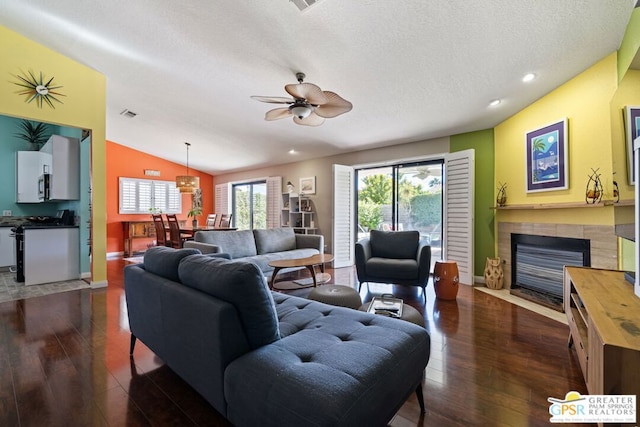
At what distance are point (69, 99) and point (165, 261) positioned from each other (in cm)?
387

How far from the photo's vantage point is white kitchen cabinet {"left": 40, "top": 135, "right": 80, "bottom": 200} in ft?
14.6

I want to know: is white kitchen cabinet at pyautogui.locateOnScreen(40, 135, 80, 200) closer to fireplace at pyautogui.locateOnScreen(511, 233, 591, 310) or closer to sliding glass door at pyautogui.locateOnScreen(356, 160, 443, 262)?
sliding glass door at pyautogui.locateOnScreen(356, 160, 443, 262)

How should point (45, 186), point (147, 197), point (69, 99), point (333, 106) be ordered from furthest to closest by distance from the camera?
point (147, 197) < point (45, 186) < point (69, 99) < point (333, 106)

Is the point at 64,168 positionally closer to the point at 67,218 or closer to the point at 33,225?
the point at 67,218

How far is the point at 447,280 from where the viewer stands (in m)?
3.40

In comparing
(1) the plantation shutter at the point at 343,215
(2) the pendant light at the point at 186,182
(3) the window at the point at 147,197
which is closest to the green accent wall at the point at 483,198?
(1) the plantation shutter at the point at 343,215

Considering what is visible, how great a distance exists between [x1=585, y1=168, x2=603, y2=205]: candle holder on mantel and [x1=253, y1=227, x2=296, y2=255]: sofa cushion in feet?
13.0

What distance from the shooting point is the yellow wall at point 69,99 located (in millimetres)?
3514

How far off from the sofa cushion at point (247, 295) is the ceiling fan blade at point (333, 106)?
194 cm

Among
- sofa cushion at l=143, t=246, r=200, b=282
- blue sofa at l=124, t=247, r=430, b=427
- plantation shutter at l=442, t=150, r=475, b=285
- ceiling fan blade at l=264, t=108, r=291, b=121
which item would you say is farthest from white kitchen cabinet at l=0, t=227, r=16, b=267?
plantation shutter at l=442, t=150, r=475, b=285

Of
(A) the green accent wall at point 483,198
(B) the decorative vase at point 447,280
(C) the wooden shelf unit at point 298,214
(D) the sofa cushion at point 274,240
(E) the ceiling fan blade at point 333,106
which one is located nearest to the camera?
(E) the ceiling fan blade at point 333,106

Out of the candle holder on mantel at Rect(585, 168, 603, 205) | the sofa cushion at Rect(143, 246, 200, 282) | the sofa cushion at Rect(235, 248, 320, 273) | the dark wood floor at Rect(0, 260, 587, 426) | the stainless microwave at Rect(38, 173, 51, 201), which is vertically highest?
the stainless microwave at Rect(38, 173, 51, 201)

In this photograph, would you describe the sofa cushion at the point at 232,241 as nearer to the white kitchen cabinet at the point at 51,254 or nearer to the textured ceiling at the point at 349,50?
the textured ceiling at the point at 349,50

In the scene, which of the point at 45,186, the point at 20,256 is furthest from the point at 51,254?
the point at 45,186
